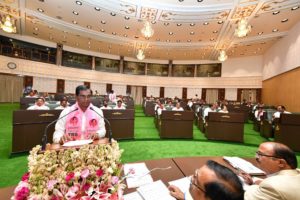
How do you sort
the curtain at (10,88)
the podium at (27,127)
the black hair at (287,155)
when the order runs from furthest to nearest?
1. the curtain at (10,88)
2. the podium at (27,127)
3. the black hair at (287,155)

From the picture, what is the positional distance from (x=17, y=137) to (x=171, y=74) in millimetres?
17281

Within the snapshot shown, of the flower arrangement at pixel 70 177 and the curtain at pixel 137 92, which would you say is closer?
the flower arrangement at pixel 70 177

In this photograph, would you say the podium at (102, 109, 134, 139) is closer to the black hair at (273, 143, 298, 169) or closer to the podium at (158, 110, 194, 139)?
the podium at (158, 110, 194, 139)

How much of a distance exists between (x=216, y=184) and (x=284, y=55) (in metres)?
13.4

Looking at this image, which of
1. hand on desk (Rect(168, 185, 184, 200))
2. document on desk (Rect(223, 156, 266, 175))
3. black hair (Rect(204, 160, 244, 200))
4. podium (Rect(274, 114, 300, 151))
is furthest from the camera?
podium (Rect(274, 114, 300, 151))

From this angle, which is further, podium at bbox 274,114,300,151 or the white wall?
the white wall

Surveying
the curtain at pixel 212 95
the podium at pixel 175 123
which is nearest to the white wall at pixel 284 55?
the curtain at pixel 212 95

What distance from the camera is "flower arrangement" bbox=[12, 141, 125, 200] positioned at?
71 cm

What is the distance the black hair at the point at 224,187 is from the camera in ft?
2.69

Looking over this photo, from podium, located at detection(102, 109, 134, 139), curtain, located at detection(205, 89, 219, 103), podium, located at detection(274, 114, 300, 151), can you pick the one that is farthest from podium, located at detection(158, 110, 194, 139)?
curtain, located at detection(205, 89, 219, 103)

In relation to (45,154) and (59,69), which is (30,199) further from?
(59,69)

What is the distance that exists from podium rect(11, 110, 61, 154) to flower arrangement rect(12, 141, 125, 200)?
3.76m

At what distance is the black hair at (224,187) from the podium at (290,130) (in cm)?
538

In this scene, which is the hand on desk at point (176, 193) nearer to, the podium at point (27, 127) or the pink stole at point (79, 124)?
the pink stole at point (79, 124)
